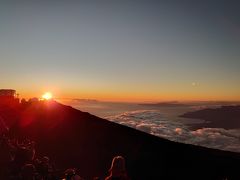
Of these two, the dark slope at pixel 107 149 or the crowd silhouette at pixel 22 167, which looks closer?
the crowd silhouette at pixel 22 167

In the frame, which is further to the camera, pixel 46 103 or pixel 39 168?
pixel 46 103

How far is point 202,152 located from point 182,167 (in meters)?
4.08

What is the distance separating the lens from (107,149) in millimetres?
31531

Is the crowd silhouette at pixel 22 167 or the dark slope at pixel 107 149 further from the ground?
the crowd silhouette at pixel 22 167

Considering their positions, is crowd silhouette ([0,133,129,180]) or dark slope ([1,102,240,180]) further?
dark slope ([1,102,240,180])

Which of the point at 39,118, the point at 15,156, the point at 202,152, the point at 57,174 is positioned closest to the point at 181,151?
the point at 202,152

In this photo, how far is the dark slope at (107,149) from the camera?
28.6 meters

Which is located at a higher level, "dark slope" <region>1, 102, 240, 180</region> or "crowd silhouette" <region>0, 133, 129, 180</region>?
"crowd silhouette" <region>0, 133, 129, 180</region>

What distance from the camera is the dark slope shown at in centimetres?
2858

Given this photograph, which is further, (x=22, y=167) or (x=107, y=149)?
(x=107, y=149)

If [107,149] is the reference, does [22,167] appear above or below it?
above

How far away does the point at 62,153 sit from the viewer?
28.5m

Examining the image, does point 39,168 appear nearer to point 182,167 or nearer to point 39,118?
point 182,167

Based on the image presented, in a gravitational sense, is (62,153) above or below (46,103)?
below
